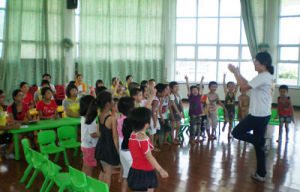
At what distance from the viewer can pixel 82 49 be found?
12.2 m

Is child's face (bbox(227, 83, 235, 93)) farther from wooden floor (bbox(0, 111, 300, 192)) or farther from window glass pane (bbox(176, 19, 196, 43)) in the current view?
window glass pane (bbox(176, 19, 196, 43))

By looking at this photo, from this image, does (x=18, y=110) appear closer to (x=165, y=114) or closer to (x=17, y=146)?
(x=17, y=146)

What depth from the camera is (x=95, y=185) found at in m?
2.73

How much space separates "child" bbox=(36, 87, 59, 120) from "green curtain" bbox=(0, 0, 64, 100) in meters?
5.98

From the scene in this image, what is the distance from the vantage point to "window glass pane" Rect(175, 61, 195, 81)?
13.4 metres

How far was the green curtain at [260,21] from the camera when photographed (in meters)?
11.9

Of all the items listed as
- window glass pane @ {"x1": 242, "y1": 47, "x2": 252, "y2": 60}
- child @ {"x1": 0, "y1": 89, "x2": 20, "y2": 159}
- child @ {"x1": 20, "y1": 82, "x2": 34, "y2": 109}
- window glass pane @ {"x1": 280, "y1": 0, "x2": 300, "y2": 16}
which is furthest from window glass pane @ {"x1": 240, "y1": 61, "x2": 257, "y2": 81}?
child @ {"x1": 0, "y1": 89, "x2": 20, "y2": 159}

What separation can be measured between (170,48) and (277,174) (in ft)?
29.8

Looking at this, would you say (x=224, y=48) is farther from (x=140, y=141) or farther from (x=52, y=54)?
(x=140, y=141)

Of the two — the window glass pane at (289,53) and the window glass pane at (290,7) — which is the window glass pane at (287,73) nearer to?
the window glass pane at (289,53)

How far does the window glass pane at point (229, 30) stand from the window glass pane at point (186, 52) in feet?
4.33

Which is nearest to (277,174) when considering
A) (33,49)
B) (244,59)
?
(244,59)

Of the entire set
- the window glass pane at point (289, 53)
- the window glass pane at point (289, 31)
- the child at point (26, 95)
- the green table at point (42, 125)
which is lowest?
the green table at point (42, 125)

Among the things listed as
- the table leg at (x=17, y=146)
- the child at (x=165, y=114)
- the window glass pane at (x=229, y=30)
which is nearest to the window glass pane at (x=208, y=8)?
the window glass pane at (x=229, y=30)
